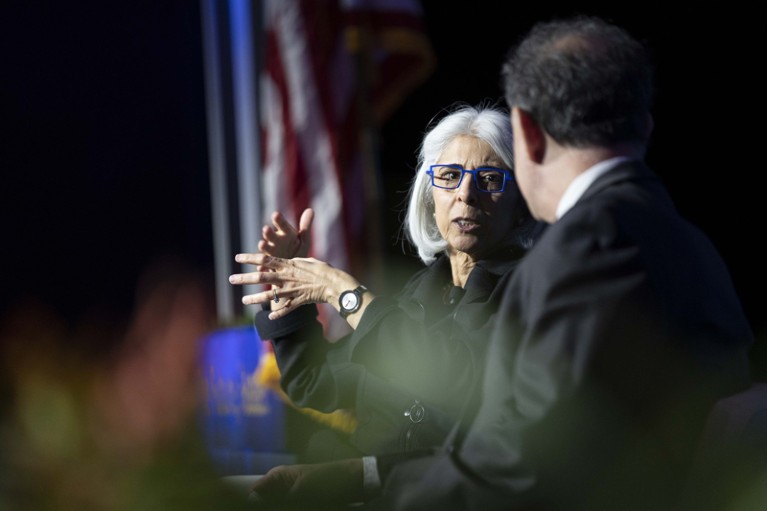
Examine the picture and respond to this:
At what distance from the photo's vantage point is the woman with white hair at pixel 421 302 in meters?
2.01

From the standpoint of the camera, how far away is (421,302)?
2301 mm

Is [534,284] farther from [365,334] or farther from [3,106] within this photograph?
[3,106]

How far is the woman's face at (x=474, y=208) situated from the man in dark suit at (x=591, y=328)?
2.58ft

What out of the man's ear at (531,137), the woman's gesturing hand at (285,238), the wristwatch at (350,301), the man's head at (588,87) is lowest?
the wristwatch at (350,301)

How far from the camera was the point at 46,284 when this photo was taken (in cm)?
596

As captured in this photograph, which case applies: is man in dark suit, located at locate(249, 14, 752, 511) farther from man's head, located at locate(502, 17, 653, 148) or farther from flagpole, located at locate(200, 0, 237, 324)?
flagpole, located at locate(200, 0, 237, 324)

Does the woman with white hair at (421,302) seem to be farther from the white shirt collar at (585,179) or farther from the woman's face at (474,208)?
the white shirt collar at (585,179)

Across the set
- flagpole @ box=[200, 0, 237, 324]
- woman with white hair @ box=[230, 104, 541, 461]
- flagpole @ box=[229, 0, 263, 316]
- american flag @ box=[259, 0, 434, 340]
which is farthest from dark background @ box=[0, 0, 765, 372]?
woman with white hair @ box=[230, 104, 541, 461]

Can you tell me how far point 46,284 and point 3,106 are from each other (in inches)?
46.1

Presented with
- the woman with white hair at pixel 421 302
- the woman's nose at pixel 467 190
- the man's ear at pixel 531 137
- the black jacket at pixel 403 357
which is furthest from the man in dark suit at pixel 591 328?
the woman's nose at pixel 467 190

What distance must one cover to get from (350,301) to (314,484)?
51cm

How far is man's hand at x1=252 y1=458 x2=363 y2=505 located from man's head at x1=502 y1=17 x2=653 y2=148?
68 cm

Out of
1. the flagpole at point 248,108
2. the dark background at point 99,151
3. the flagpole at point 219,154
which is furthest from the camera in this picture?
the dark background at point 99,151

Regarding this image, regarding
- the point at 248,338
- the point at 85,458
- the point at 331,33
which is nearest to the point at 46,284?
the point at 85,458
